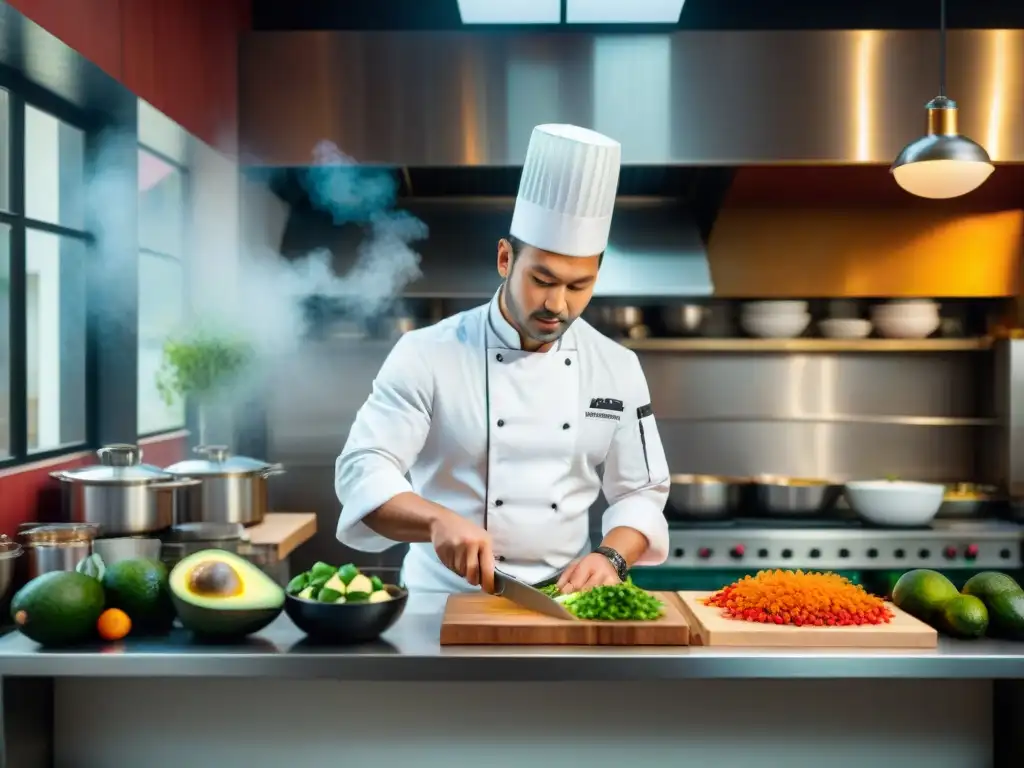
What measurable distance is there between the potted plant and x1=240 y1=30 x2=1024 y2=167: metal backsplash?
0.75m

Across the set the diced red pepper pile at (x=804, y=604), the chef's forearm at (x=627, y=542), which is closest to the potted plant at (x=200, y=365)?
the chef's forearm at (x=627, y=542)

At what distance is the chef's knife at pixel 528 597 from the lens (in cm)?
182

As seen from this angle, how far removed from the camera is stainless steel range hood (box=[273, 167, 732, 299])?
4.39 meters

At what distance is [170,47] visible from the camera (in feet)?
12.1

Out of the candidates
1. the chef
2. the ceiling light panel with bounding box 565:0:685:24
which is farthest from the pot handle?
the ceiling light panel with bounding box 565:0:685:24

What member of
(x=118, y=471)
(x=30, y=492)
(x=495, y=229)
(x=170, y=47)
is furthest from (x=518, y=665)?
(x=495, y=229)

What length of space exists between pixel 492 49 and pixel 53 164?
1.74m

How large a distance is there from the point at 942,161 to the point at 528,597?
1897mm

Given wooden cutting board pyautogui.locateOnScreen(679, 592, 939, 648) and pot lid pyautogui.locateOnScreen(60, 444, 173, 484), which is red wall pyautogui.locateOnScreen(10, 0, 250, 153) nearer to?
pot lid pyautogui.locateOnScreen(60, 444, 173, 484)

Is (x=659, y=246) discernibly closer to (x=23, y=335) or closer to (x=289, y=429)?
(x=289, y=429)

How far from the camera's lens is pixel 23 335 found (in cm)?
330

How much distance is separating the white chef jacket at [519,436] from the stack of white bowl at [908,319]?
2382 mm

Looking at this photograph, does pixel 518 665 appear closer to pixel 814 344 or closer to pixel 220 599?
pixel 220 599

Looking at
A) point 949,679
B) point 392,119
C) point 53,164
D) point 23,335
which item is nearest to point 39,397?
point 23,335
